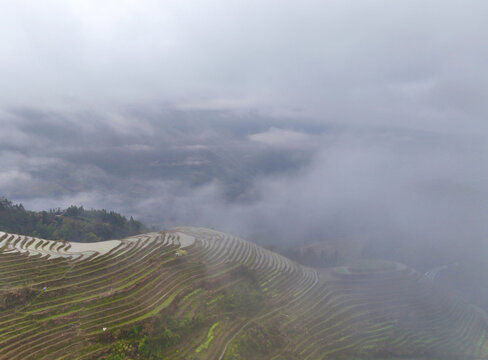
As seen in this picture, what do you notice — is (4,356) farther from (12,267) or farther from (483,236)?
(483,236)

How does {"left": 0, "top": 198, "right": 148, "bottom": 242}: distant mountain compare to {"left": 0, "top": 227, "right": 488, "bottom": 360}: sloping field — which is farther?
{"left": 0, "top": 198, "right": 148, "bottom": 242}: distant mountain

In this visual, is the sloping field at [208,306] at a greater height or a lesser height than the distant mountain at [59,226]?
lesser

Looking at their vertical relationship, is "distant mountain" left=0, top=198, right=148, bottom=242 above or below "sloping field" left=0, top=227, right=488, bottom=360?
above

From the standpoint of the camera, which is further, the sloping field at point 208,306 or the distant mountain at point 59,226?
the distant mountain at point 59,226

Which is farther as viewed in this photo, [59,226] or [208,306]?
[59,226]

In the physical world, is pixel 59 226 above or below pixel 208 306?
above
